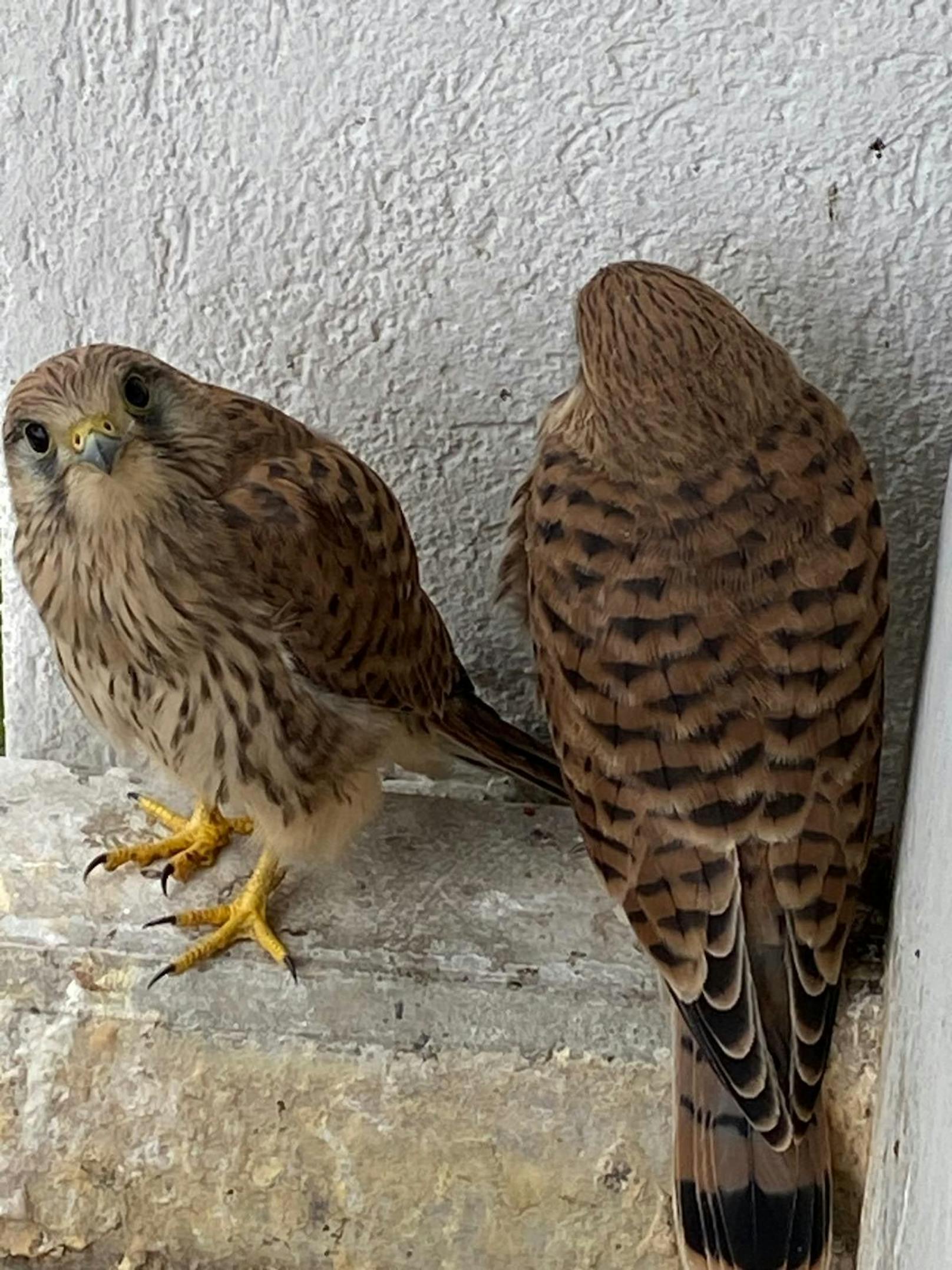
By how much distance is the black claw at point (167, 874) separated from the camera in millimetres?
1840

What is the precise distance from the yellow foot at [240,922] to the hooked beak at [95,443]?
0.55 meters

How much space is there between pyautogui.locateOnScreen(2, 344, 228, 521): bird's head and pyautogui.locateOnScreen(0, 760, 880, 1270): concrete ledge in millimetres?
542

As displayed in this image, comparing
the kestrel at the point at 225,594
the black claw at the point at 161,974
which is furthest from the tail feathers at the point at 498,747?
the black claw at the point at 161,974

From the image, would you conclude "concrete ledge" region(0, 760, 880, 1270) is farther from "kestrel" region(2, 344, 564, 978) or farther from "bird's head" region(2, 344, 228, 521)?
"bird's head" region(2, 344, 228, 521)

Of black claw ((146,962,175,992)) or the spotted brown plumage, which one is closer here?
the spotted brown plumage

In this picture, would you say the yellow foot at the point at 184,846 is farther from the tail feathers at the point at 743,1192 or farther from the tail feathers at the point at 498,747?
the tail feathers at the point at 743,1192

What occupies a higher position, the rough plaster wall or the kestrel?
the rough plaster wall

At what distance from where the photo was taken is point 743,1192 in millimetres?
1497

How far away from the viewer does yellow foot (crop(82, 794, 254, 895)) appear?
186cm

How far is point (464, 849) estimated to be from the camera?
6.21 ft

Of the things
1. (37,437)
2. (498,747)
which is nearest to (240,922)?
(498,747)

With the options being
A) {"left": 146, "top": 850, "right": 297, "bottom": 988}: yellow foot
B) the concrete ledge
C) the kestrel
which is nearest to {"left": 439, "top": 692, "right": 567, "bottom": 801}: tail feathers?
the kestrel

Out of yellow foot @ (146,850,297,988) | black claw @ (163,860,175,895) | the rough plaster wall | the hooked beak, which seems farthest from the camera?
black claw @ (163,860,175,895)

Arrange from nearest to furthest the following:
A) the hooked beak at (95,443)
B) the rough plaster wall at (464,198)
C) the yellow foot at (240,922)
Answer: the hooked beak at (95,443) < the rough plaster wall at (464,198) < the yellow foot at (240,922)
